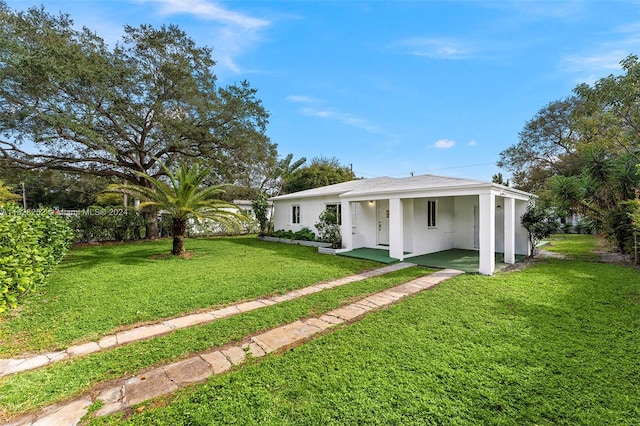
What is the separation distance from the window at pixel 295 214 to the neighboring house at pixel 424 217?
167 cm

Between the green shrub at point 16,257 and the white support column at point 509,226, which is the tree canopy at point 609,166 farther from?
the green shrub at point 16,257

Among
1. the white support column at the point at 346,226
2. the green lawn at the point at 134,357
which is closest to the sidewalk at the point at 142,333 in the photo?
the green lawn at the point at 134,357

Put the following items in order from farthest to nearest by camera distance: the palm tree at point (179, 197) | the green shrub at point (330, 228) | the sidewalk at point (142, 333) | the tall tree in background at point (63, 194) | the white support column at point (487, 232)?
the tall tree in background at point (63, 194), the green shrub at point (330, 228), the palm tree at point (179, 197), the white support column at point (487, 232), the sidewalk at point (142, 333)

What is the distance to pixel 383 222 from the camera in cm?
1441

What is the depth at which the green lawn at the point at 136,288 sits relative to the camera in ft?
15.6

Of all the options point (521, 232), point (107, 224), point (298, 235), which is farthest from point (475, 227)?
point (107, 224)

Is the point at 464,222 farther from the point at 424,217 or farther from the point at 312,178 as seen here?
the point at 312,178

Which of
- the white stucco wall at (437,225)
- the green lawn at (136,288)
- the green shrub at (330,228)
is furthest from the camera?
the green shrub at (330,228)

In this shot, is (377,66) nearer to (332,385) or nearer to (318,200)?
(318,200)

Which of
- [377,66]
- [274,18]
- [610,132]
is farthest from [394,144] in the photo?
[274,18]

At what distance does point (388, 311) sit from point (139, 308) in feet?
17.0

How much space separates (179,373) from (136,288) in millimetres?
4660

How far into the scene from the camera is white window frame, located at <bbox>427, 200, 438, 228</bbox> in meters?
12.9

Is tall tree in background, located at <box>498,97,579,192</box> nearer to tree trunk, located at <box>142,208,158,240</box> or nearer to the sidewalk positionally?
the sidewalk
